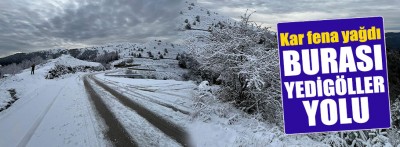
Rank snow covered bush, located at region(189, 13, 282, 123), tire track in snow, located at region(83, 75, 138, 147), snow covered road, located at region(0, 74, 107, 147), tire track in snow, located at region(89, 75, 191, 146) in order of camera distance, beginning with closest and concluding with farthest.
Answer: tire track in snow, located at region(83, 75, 138, 147) < tire track in snow, located at region(89, 75, 191, 146) < snow covered road, located at region(0, 74, 107, 147) < snow covered bush, located at region(189, 13, 282, 123)

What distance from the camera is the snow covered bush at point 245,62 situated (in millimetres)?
11414

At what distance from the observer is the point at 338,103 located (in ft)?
16.1

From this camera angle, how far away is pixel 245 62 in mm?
11789

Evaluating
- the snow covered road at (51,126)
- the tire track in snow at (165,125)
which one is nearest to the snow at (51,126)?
the snow covered road at (51,126)

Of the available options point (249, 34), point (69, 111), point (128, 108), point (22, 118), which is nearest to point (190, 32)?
point (249, 34)

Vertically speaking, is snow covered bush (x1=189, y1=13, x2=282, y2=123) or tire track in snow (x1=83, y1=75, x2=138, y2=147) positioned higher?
snow covered bush (x1=189, y1=13, x2=282, y2=123)

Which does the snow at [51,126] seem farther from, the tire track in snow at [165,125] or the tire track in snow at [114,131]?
the tire track in snow at [165,125]

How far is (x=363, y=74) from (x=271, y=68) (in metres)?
6.55

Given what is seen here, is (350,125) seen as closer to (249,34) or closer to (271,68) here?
(271,68)

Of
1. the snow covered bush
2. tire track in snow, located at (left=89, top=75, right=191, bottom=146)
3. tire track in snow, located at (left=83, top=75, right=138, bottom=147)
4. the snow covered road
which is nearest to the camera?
tire track in snow, located at (left=83, top=75, right=138, bottom=147)

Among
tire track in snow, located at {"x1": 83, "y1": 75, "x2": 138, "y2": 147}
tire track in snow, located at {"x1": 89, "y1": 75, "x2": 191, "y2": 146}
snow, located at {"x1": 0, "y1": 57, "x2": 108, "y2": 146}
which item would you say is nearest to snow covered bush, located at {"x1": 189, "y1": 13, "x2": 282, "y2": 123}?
tire track in snow, located at {"x1": 89, "y1": 75, "x2": 191, "y2": 146}

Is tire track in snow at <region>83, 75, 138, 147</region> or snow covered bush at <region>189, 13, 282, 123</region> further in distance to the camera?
snow covered bush at <region>189, 13, 282, 123</region>

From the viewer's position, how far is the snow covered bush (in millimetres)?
11414

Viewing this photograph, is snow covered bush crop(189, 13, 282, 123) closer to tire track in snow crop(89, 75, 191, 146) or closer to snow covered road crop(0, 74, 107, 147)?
tire track in snow crop(89, 75, 191, 146)
